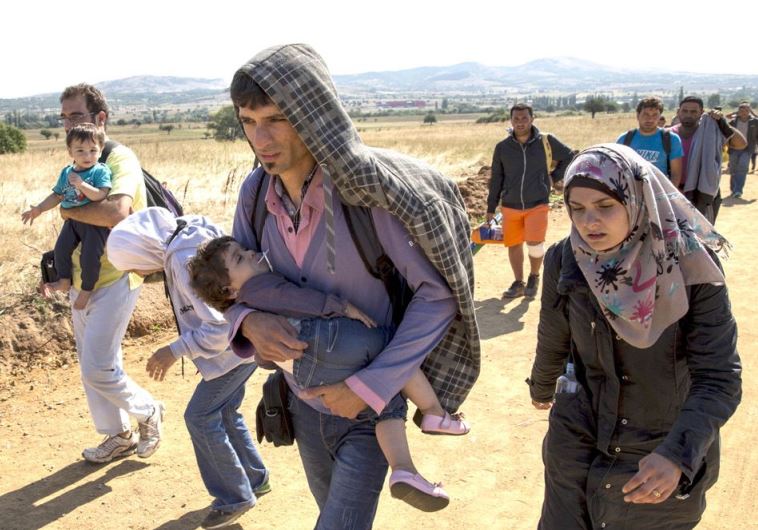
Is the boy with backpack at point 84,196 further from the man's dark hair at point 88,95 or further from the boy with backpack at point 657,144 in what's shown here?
the boy with backpack at point 657,144

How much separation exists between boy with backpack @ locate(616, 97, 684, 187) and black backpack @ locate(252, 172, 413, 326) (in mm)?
5194

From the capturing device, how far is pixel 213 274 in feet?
9.09

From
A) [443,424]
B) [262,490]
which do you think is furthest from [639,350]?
[262,490]

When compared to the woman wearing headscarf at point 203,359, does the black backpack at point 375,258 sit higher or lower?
higher

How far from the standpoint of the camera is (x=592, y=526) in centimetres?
279

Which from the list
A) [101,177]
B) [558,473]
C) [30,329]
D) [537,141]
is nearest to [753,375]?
[537,141]

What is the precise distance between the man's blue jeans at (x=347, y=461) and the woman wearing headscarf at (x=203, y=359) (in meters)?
0.51

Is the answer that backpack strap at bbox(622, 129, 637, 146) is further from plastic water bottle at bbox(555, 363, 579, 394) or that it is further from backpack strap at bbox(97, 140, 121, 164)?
plastic water bottle at bbox(555, 363, 579, 394)

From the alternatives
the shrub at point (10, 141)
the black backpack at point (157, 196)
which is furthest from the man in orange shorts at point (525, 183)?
the shrub at point (10, 141)

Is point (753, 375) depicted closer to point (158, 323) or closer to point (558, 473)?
point (558, 473)

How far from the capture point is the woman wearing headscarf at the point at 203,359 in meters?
3.54

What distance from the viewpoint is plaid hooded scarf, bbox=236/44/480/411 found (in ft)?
7.89

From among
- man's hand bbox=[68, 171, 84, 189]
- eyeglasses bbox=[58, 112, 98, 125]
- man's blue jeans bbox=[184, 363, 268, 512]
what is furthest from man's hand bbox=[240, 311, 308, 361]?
eyeglasses bbox=[58, 112, 98, 125]

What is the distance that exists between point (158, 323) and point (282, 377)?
16.2 feet
